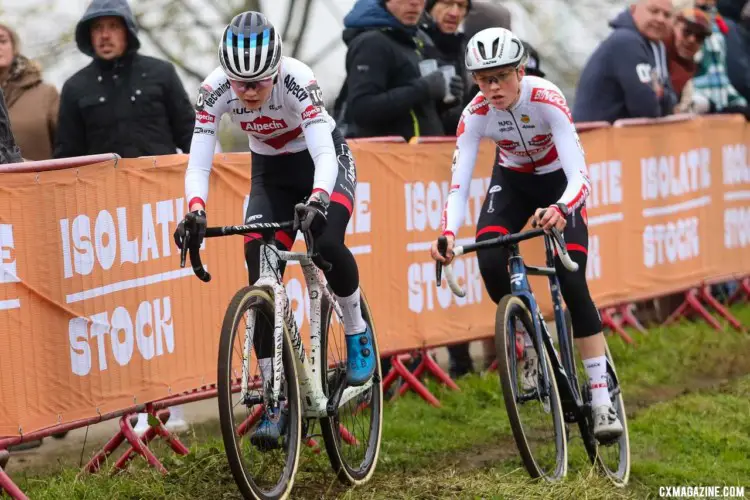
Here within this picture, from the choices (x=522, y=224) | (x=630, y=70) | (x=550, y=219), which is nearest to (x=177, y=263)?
(x=522, y=224)

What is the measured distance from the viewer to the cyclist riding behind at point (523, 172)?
23.9 feet

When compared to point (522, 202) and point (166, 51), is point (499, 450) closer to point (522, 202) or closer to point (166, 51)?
point (522, 202)

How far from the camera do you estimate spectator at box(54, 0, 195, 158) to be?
8.72m

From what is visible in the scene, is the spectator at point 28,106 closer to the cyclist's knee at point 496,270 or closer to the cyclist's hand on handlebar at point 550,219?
the cyclist's knee at point 496,270

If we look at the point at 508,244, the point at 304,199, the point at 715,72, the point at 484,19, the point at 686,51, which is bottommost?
the point at 508,244

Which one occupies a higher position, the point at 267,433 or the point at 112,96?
the point at 112,96

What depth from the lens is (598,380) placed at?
7.59 metres

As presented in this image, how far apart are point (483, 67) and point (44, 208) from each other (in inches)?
94.7

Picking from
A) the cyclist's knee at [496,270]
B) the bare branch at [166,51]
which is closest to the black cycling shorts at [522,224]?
the cyclist's knee at [496,270]

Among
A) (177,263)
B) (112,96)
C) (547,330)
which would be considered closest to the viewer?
(547,330)

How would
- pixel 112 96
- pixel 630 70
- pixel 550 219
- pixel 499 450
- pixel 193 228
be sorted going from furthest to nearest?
pixel 630 70, pixel 112 96, pixel 499 450, pixel 550 219, pixel 193 228

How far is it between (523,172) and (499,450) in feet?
5.87

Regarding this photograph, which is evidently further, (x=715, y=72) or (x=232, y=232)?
(x=715, y=72)

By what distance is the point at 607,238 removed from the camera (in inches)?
457
